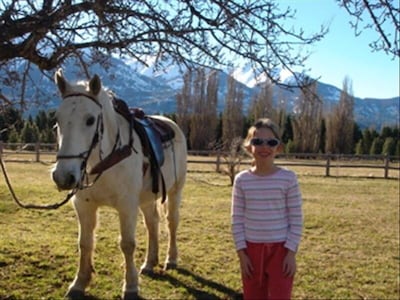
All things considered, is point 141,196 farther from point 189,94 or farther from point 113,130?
point 189,94

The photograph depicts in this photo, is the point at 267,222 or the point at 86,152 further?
the point at 86,152

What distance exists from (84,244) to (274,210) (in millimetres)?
2148

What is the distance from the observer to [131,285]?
13.9 feet

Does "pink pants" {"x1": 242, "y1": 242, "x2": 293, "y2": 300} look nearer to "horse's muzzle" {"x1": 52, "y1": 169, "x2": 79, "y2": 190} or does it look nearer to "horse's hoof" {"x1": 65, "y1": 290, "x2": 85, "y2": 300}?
"horse's muzzle" {"x1": 52, "y1": 169, "x2": 79, "y2": 190}

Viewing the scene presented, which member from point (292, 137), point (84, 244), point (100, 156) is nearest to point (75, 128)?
point (100, 156)

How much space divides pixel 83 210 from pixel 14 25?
1564 mm

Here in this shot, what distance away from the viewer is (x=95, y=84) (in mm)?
3502

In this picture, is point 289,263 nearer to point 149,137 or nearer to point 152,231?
point 149,137

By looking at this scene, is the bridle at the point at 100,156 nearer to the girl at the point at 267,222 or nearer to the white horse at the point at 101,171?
the white horse at the point at 101,171

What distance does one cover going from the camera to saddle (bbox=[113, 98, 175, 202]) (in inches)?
172

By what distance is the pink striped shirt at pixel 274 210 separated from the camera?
2.68 m

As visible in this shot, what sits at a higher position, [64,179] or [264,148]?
[264,148]

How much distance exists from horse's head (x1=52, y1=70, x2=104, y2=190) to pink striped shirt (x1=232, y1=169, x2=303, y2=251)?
3.69 ft

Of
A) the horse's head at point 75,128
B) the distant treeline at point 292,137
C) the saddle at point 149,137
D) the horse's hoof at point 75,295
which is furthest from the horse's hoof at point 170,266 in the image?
the distant treeline at point 292,137
